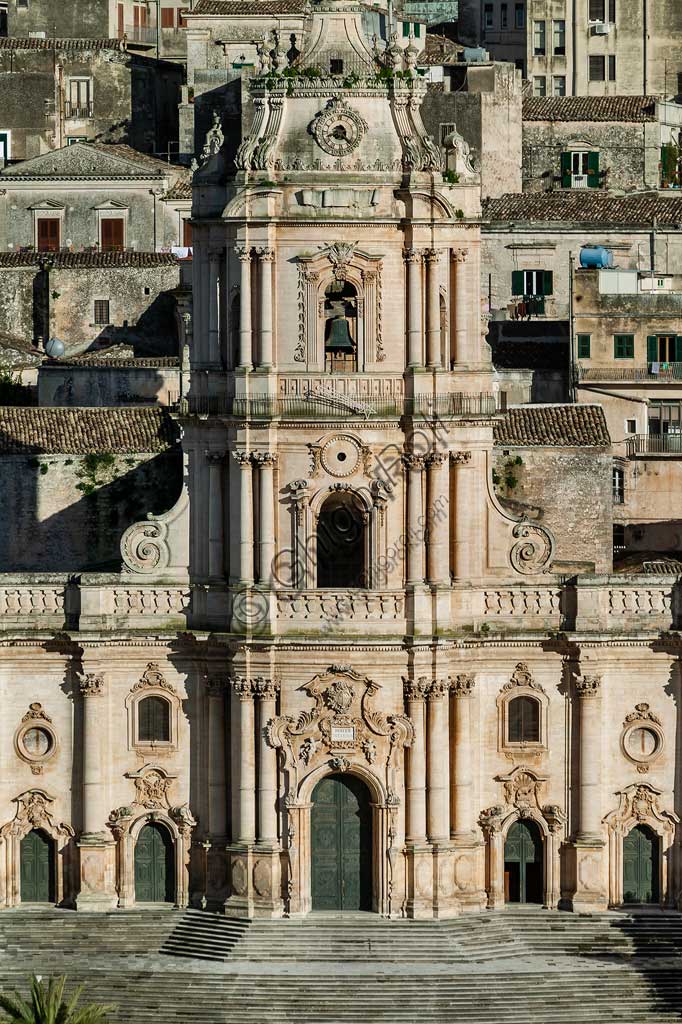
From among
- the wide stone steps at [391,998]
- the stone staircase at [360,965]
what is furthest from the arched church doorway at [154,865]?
the wide stone steps at [391,998]

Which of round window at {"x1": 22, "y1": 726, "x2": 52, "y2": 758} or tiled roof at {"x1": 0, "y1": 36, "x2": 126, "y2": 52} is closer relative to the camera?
round window at {"x1": 22, "y1": 726, "x2": 52, "y2": 758}

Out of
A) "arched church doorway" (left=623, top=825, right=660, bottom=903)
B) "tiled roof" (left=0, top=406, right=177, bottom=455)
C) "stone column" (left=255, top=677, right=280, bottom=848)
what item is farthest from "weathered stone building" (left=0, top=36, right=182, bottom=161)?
"arched church doorway" (left=623, top=825, right=660, bottom=903)

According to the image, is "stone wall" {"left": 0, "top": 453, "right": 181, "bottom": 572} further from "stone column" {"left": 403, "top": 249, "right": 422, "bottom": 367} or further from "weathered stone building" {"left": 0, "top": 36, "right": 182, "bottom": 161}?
"weathered stone building" {"left": 0, "top": 36, "right": 182, "bottom": 161}

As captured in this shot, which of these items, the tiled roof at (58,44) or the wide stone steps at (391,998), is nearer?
the wide stone steps at (391,998)

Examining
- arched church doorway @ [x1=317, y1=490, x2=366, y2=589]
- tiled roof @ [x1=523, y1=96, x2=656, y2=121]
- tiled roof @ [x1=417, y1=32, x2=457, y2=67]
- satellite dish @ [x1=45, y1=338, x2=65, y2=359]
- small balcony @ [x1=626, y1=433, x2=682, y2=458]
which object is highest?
tiled roof @ [x1=417, y1=32, x2=457, y2=67]

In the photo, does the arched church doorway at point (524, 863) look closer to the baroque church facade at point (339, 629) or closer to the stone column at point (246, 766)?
the baroque church facade at point (339, 629)

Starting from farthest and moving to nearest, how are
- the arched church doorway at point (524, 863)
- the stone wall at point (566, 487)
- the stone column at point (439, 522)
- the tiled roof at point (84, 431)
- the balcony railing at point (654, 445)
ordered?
the balcony railing at point (654, 445) → the tiled roof at point (84, 431) → the stone wall at point (566, 487) → the arched church doorway at point (524, 863) → the stone column at point (439, 522)

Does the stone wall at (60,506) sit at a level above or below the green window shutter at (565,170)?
below
